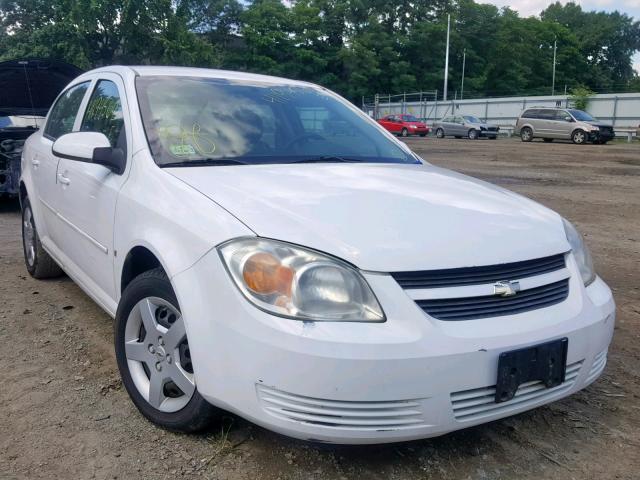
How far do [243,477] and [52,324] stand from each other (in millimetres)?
2140

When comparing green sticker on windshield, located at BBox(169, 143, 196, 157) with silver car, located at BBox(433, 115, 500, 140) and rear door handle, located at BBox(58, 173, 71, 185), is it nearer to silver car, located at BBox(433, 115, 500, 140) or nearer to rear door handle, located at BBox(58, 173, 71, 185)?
rear door handle, located at BBox(58, 173, 71, 185)

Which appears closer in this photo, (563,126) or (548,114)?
(563,126)

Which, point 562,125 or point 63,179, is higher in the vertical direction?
point 63,179

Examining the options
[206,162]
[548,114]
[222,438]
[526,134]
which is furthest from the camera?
[526,134]

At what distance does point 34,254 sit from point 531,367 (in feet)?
12.8

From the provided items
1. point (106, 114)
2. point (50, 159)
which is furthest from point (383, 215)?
point (50, 159)

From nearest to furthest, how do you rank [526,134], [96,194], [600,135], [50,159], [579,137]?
[96,194], [50,159], [600,135], [579,137], [526,134]

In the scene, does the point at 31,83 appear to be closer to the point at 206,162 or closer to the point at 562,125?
the point at 206,162

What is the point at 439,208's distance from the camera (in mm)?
2473

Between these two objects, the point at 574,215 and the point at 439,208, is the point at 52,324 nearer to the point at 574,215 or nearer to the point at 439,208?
the point at 439,208

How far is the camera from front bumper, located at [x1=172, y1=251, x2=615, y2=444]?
1.93 metres

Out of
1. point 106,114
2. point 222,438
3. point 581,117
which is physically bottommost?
point 222,438

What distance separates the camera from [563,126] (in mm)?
27234

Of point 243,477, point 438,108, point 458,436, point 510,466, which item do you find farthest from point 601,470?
point 438,108
